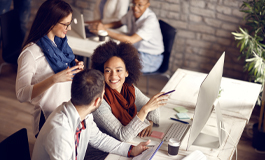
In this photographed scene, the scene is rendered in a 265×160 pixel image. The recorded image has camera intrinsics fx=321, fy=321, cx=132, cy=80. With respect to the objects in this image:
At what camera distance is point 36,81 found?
6.85ft

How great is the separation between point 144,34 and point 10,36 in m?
1.47

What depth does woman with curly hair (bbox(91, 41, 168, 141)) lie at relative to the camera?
1.96m

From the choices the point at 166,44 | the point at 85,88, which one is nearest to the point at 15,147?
the point at 85,88

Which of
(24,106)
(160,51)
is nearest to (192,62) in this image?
(160,51)

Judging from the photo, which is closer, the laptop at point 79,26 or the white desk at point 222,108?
the white desk at point 222,108

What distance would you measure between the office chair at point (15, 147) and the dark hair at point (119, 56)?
73 centimetres

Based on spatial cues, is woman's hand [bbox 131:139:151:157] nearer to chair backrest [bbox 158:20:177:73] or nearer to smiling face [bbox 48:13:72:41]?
smiling face [bbox 48:13:72:41]

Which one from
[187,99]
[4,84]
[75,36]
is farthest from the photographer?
[4,84]

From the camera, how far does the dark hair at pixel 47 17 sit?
2029mm

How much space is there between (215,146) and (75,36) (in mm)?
2096

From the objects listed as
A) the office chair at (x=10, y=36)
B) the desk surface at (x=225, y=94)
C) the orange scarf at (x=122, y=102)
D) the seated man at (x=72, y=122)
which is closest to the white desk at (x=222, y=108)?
the desk surface at (x=225, y=94)

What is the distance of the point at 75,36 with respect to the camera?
3.50 meters

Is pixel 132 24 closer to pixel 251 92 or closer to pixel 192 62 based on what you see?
pixel 192 62

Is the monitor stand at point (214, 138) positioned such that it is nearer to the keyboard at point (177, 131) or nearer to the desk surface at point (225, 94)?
the keyboard at point (177, 131)
